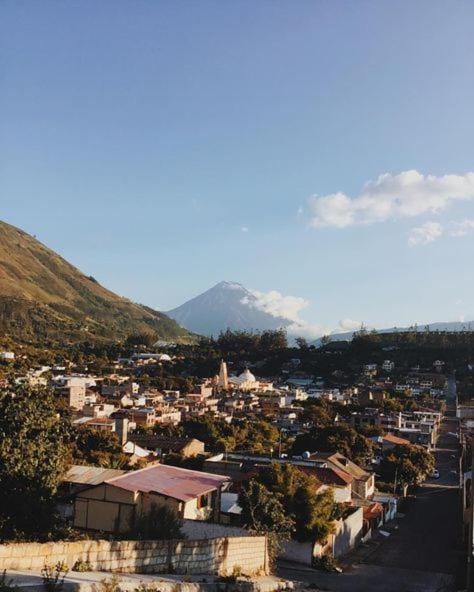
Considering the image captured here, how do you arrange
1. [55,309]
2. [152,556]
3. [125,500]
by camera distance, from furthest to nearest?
[55,309], [125,500], [152,556]

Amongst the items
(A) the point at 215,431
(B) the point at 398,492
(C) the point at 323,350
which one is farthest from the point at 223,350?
(B) the point at 398,492

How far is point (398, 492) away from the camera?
103 ft

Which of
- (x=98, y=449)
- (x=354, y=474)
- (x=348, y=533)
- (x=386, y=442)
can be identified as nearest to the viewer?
(x=348, y=533)

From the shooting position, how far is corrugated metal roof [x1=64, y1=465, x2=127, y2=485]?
51.7 feet

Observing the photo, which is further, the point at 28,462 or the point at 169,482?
the point at 169,482

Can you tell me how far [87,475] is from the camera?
54.1ft

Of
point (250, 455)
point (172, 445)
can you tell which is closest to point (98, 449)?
point (172, 445)

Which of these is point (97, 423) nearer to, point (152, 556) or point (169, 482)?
point (169, 482)

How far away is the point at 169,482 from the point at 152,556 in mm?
5320

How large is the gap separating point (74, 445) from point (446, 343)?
3242 inches

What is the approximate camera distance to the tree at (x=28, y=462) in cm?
1040

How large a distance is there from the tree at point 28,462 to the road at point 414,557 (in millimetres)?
6731

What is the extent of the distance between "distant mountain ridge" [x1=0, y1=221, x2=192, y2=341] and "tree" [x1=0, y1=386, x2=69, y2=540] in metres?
91.2

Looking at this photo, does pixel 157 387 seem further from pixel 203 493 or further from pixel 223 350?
pixel 203 493
